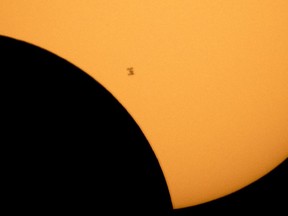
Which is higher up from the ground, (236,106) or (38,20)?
(38,20)

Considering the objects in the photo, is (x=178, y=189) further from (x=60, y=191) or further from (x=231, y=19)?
(x=60, y=191)

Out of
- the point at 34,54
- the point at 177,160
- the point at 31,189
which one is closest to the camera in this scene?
the point at 31,189

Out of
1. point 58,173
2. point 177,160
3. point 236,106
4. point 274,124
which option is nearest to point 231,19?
point 236,106

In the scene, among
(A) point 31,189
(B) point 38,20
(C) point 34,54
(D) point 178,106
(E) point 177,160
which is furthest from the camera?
(E) point 177,160

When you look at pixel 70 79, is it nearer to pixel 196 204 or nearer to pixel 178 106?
pixel 178 106

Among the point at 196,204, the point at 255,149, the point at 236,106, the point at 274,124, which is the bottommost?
the point at 196,204

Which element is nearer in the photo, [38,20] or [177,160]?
[38,20]

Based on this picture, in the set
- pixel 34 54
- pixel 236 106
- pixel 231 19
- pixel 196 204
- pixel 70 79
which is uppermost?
pixel 231 19

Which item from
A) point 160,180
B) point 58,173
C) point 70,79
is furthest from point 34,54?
point 160,180

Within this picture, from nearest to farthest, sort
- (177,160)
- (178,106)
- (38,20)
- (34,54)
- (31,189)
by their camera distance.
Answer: (31,189) < (34,54) < (38,20) < (178,106) < (177,160)
